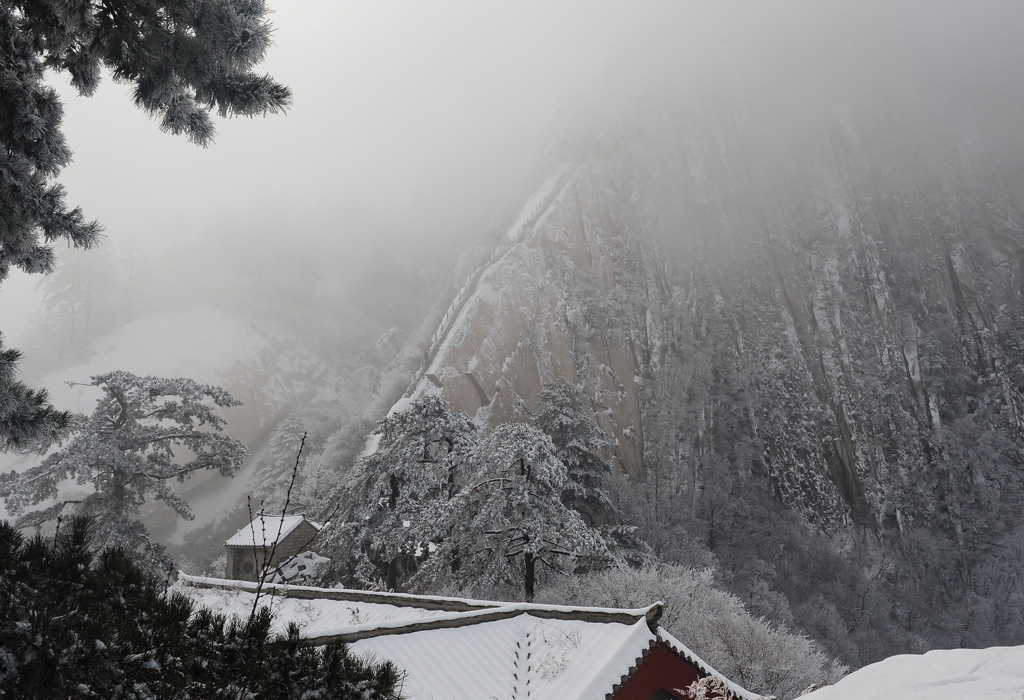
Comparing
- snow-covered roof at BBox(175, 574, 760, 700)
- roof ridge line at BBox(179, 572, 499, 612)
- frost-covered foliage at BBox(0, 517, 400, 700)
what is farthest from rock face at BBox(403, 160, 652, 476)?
frost-covered foliage at BBox(0, 517, 400, 700)

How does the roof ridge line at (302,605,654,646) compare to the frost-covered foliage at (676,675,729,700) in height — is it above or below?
above

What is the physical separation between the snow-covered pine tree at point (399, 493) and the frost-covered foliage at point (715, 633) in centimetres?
449

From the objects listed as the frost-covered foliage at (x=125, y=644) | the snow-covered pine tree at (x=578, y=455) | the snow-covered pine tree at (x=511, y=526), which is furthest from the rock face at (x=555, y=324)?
the frost-covered foliage at (x=125, y=644)

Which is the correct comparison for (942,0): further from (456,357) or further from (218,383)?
(218,383)


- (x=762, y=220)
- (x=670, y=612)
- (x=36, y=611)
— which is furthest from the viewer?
(x=762, y=220)

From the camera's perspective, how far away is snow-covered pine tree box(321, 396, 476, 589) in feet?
56.9

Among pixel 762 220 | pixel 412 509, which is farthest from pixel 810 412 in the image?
pixel 412 509

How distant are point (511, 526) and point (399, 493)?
4.25 metres

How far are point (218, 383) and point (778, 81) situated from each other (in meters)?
69.6

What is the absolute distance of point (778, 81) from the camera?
228 ft

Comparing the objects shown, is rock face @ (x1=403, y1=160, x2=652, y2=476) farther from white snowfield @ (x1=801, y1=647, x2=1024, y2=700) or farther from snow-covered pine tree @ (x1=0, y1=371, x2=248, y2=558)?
white snowfield @ (x1=801, y1=647, x2=1024, y2=700)

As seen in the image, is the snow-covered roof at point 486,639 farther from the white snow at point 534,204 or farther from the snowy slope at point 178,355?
the white snow at point 534,204

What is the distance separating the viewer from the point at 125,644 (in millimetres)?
2166

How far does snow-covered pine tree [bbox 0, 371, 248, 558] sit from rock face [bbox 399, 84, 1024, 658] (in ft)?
54.5
